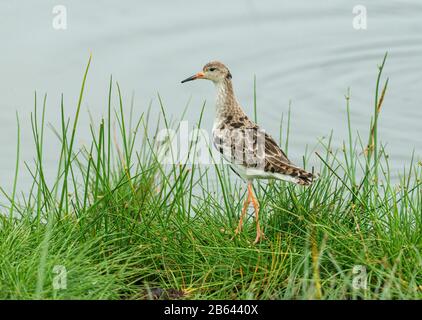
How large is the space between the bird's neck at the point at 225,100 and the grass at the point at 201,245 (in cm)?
132

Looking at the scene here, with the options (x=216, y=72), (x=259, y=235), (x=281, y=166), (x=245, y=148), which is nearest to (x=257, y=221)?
(x=259, y=235)

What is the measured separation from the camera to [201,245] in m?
7.44

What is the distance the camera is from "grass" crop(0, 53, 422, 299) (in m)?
6.76

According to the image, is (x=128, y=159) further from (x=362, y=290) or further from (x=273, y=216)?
(x=362, y=290)

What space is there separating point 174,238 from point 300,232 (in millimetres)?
971

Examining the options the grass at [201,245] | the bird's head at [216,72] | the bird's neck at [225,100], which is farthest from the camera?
the bird's head at [216,72]

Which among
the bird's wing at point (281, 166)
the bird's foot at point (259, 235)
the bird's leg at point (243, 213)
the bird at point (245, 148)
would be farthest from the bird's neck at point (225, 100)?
the bird's foot at point (259, 235)

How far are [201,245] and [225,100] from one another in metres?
2.32

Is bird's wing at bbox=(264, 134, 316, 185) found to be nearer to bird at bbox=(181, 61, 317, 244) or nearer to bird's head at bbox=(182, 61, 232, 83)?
bird at bbox=(181, 61, 317, 244)

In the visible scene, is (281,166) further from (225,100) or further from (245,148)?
(225,100)

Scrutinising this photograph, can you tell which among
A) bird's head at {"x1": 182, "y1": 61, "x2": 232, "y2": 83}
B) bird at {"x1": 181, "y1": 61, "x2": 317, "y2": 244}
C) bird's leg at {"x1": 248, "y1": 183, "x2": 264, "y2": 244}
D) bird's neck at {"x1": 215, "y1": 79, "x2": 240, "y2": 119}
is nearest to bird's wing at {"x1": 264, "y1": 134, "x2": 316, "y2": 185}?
bird at {"x1": 181, "y1": 61, "x2": 317, "y2": 244}

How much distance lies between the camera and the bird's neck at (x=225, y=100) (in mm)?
9328

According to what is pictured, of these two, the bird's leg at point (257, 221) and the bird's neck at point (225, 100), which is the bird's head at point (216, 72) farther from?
the bird's leg at point (257, 221)
